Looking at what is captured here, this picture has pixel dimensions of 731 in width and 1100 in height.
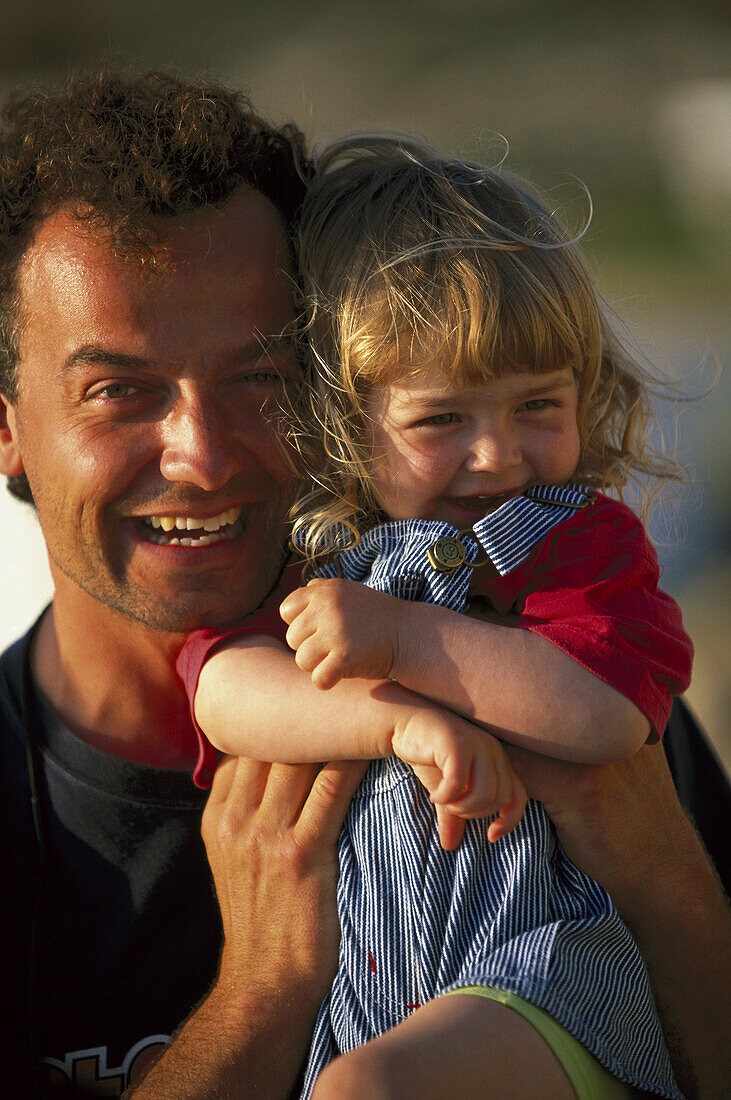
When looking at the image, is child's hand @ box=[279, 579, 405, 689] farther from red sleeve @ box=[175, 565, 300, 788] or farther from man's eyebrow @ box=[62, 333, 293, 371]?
man's eyebrow @ box=[62, 333, 293, 371]

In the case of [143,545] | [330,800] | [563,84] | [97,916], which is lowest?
[97,916]

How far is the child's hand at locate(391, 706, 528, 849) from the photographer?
1.64 metres

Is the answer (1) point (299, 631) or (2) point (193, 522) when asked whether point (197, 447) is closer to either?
(2) point (193, 522)

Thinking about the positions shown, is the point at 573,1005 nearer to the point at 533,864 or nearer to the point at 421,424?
the point at 533,864

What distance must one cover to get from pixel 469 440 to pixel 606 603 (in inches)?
15.7

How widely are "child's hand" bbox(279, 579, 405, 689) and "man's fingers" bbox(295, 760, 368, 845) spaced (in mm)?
214

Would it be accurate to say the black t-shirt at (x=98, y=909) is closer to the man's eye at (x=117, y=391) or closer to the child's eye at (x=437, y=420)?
the man's eye at (x=117, y=391)

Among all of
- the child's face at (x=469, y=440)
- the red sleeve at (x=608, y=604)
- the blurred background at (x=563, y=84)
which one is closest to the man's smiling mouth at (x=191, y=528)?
the child's face at (x=469, y=440)

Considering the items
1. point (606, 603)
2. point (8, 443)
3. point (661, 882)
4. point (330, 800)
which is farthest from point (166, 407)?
point (661, 882)

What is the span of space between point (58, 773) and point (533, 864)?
1.15 m

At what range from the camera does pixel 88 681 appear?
2490 millimetres

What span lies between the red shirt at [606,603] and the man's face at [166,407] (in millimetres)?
608

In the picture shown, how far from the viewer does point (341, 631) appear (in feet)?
5.51

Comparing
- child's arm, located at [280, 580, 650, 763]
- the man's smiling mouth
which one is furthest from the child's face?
the man's smiling mouth
